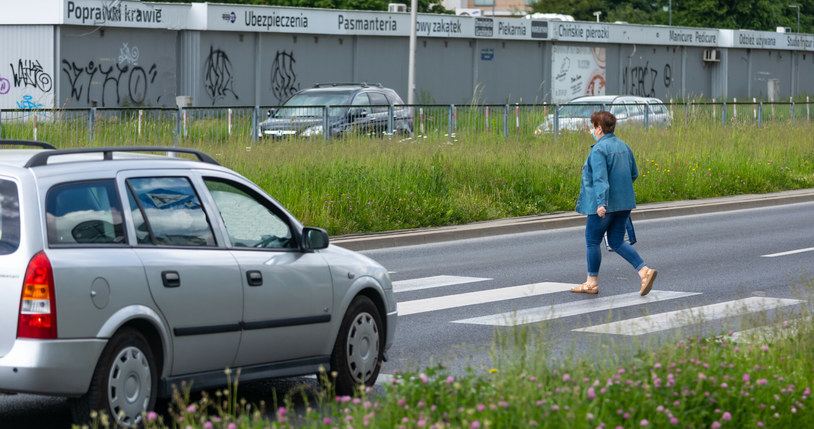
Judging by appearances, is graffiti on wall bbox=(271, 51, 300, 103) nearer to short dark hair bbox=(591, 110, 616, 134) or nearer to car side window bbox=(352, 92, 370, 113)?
car side window bbox=(352, 92, 370, 113)

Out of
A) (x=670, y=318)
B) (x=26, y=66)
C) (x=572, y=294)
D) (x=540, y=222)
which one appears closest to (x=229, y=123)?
(x=540, y=222)

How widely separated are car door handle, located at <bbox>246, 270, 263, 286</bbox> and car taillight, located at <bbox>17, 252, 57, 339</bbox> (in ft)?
4.19

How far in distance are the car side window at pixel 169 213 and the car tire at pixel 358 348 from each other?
1.10 m

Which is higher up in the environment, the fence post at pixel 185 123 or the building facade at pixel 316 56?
the building facade at pixel 316 56

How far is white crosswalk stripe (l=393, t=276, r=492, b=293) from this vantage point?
1260cm

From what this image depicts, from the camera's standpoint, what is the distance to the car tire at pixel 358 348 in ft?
24.8

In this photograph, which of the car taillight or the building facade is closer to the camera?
the car taillight

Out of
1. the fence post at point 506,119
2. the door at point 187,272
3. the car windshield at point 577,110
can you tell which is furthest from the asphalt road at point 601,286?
the car windshield at point 577,110

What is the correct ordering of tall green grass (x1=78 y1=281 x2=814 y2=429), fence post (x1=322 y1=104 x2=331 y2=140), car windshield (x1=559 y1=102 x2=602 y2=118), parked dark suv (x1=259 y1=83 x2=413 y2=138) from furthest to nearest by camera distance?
car windshield (x1=559 y1=102 x2=602 y2=118), fence post (x1=322 y1=104 x2=331 y2=140), parked dark suv (x1=259 y1=83 x2=413 y2=138), tall green grass (x1=78 y1=281 x2=814 y2=429)

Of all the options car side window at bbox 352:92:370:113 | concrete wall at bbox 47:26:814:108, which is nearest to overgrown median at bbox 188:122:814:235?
car side window at bbox 352:92:370:113

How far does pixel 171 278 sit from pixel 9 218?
841 millimetres

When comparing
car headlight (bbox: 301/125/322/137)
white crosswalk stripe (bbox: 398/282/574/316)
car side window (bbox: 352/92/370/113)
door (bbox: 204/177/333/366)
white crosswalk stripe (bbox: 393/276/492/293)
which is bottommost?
white crosswalk stripe (bbox: 393/276/492/293)

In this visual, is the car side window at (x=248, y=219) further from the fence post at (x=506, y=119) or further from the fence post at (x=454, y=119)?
the fence post at (x=506, y=119)

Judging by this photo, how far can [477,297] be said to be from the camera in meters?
11.9
